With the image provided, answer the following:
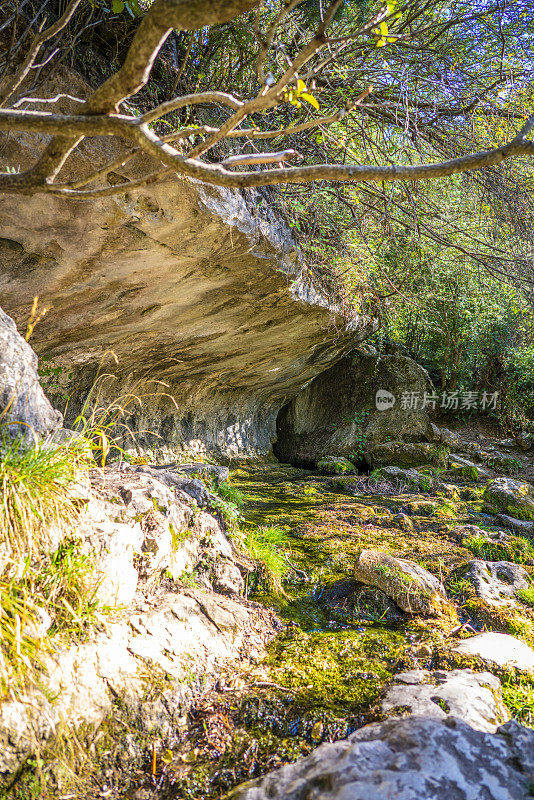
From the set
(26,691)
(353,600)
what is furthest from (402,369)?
A: (26,691)

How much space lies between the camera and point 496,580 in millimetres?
3861

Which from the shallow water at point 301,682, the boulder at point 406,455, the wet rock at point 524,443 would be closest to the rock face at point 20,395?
the shallow water at point 301,682

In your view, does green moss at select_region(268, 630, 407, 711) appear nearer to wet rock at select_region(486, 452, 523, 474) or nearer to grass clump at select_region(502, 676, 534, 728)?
grass clump at select_region(502, 676, 534, 728)

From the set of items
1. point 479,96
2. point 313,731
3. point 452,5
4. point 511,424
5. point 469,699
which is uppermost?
point 452,5

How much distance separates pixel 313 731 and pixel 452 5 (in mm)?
6117

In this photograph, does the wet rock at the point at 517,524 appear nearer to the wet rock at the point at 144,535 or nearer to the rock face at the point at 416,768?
the wet rock at the point at 144,535

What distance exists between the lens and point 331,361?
488 inches

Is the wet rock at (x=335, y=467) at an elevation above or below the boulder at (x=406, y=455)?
below

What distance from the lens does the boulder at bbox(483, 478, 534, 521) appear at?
6.53m

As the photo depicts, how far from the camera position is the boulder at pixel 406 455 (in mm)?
10172

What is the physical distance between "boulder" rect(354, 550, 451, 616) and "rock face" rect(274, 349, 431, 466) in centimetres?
837

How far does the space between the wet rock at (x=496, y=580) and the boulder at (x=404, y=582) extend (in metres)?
0.34

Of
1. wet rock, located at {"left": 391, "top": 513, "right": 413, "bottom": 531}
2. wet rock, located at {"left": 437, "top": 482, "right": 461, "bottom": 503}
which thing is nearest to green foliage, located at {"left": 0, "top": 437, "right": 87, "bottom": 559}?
wet rock, located at {"left": 391, "top": 513, "right": 413, "bottom": 531}

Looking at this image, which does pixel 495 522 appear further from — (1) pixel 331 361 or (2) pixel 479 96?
(1) pixel 331 361
